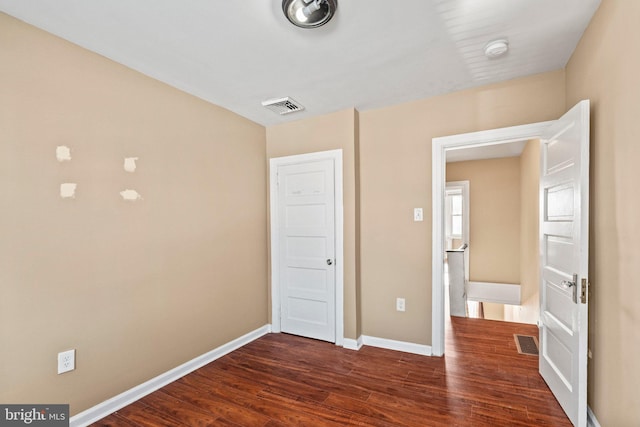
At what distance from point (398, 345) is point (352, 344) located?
46cm

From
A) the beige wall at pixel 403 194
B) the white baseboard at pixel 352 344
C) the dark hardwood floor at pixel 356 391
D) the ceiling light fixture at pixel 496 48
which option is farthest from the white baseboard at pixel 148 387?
the ceiling light fixture at pixel 496 48

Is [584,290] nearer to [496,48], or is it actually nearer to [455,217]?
[496,48]

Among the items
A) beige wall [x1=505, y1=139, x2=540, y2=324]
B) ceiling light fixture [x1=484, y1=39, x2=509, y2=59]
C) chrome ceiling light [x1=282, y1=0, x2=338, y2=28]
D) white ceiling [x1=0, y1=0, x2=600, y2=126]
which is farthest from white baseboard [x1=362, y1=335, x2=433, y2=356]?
chrome ceiling light [x1=282, y1=0, x2=338, y2=28]

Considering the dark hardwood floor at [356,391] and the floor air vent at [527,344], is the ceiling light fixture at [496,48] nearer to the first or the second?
the dark hardwood floor at [356,391]

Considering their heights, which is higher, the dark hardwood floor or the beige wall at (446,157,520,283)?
the beige wall at (446,157,520,283)

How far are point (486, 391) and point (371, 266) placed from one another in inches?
55.3

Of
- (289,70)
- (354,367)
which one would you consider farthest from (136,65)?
(354,367)

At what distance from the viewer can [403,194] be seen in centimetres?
308

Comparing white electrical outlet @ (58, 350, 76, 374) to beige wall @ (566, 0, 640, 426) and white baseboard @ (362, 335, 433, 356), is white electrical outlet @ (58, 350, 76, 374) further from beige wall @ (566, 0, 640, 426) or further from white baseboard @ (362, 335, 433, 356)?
beige wall @ (566, 0, 640, 426)

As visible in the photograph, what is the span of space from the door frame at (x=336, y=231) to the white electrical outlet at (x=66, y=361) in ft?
6.56

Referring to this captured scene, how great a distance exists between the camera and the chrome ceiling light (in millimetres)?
1643

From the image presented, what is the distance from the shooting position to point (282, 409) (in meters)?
2.20

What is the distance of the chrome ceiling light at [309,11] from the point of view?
5.39 feet

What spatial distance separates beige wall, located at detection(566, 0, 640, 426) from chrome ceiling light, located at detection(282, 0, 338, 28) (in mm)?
1414
